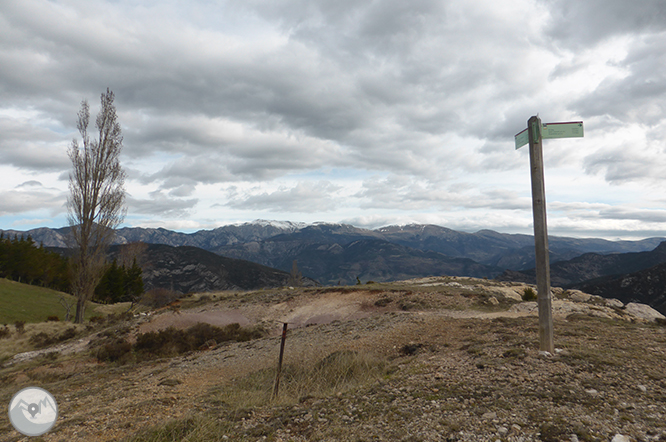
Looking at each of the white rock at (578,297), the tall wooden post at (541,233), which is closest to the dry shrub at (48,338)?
the tall wooden post at (541,233)

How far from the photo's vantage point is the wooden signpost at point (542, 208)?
7.79m

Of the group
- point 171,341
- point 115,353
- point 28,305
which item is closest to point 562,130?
point 171,341

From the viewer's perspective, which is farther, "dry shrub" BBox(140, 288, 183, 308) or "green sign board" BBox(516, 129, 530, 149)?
"dry shrub" BBox(140, 288, 183, 308)

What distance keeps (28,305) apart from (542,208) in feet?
142

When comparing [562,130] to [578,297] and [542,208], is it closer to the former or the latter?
[542,208]

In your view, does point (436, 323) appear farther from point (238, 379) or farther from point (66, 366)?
point (66, 366)

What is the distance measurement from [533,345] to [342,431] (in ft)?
19.7

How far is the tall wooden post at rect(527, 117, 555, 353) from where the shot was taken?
7.79 meters

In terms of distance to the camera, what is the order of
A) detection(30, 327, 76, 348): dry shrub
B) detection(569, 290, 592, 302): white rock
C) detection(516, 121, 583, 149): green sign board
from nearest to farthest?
detection(516, 121, 583, 149): green sign board
detection(30, 327, 76, 348): dry shrub
detection(569, 290, 592, 302): white rock

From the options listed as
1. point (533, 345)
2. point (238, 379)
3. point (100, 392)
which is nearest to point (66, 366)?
point (100, 392)

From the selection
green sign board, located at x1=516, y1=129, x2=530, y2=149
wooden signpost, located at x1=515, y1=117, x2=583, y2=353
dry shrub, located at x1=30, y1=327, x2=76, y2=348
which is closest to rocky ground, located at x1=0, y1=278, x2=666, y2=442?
wooden signpost, located at x1=515, y1=117, x2=583, y2=353

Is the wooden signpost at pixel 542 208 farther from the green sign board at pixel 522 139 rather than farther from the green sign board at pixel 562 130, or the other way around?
the green sign board at pixel 522 139

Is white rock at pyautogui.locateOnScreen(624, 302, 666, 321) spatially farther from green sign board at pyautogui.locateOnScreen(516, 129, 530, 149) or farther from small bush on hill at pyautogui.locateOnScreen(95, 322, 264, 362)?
small bush on hill at pyautogui.locateOnScreen(95, 322, 264, 362)

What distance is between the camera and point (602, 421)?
4.84m
